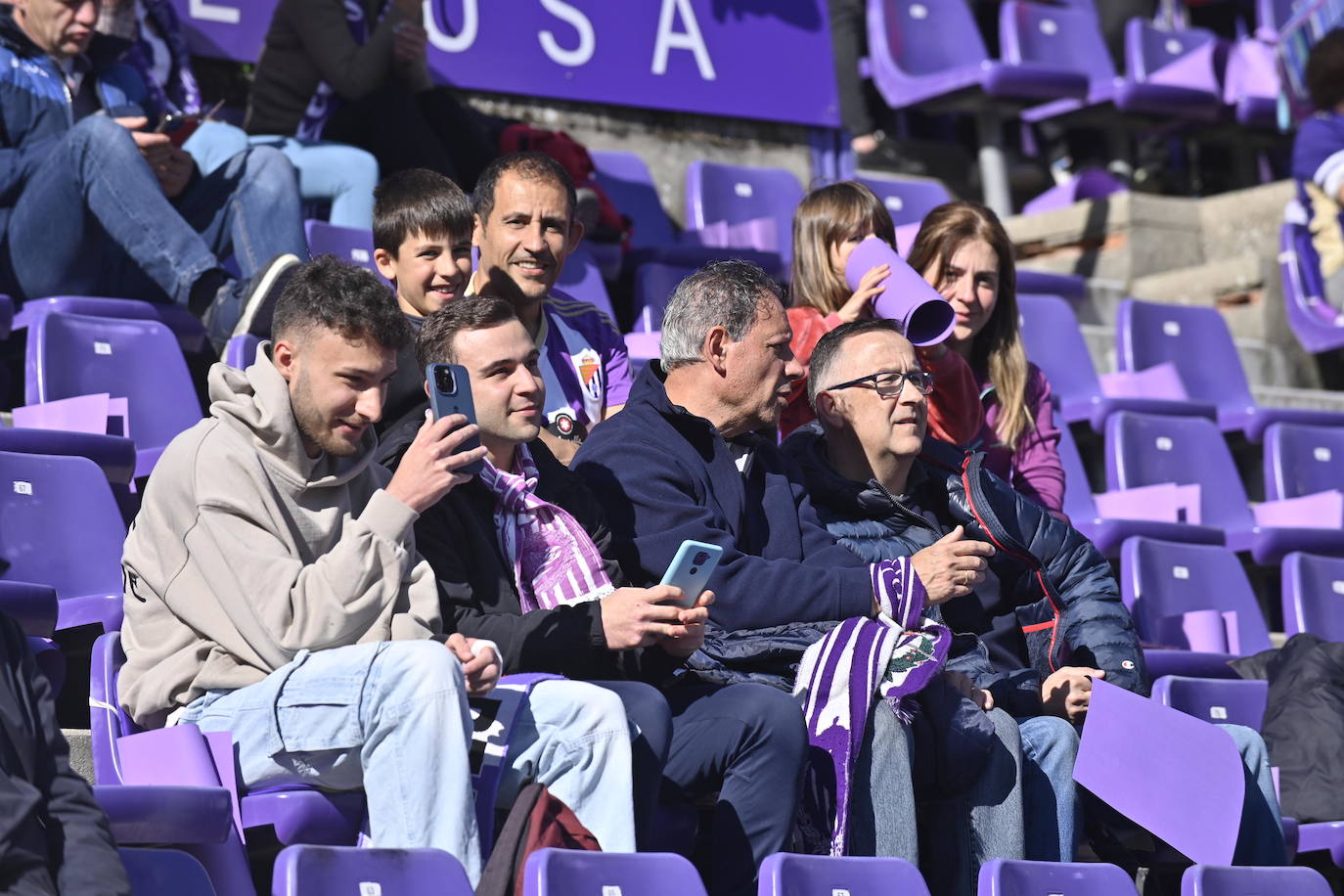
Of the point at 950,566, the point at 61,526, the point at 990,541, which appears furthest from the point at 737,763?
the point at 61,526

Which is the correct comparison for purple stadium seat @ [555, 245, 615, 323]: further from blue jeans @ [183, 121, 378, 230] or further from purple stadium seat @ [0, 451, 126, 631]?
purple stadium seat @ [0, 451, 126, 631]

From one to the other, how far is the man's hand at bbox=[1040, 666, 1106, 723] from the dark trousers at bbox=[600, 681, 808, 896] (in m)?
0.77

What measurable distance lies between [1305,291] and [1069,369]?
136 cm

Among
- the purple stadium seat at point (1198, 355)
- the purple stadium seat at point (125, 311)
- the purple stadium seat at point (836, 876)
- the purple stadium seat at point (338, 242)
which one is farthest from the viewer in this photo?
the purple stadium seat at point (1198, 355)

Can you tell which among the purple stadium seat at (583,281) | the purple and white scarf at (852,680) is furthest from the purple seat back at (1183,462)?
the purple and white scarf at (852,680)

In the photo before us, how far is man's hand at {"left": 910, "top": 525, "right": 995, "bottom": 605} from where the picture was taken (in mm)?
3238

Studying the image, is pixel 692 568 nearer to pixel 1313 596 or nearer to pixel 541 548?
pixel 541 548

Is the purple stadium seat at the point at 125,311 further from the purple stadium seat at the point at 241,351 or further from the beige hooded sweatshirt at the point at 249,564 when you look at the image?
the beige hooded sweatshirt at the point at 249,564

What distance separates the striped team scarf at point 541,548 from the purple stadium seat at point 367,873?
0.82 m

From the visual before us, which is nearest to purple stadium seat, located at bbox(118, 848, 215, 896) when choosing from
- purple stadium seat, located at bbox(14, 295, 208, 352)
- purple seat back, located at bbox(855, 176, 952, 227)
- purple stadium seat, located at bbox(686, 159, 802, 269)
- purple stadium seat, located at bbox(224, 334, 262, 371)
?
purple stadium seat, located at bbox(224, 334, 262, 371)

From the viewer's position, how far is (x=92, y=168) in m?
4.14

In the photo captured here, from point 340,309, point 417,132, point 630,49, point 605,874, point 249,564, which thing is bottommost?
point 605,874

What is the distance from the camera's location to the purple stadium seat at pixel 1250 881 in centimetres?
287

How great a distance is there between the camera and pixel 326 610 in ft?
8.59
